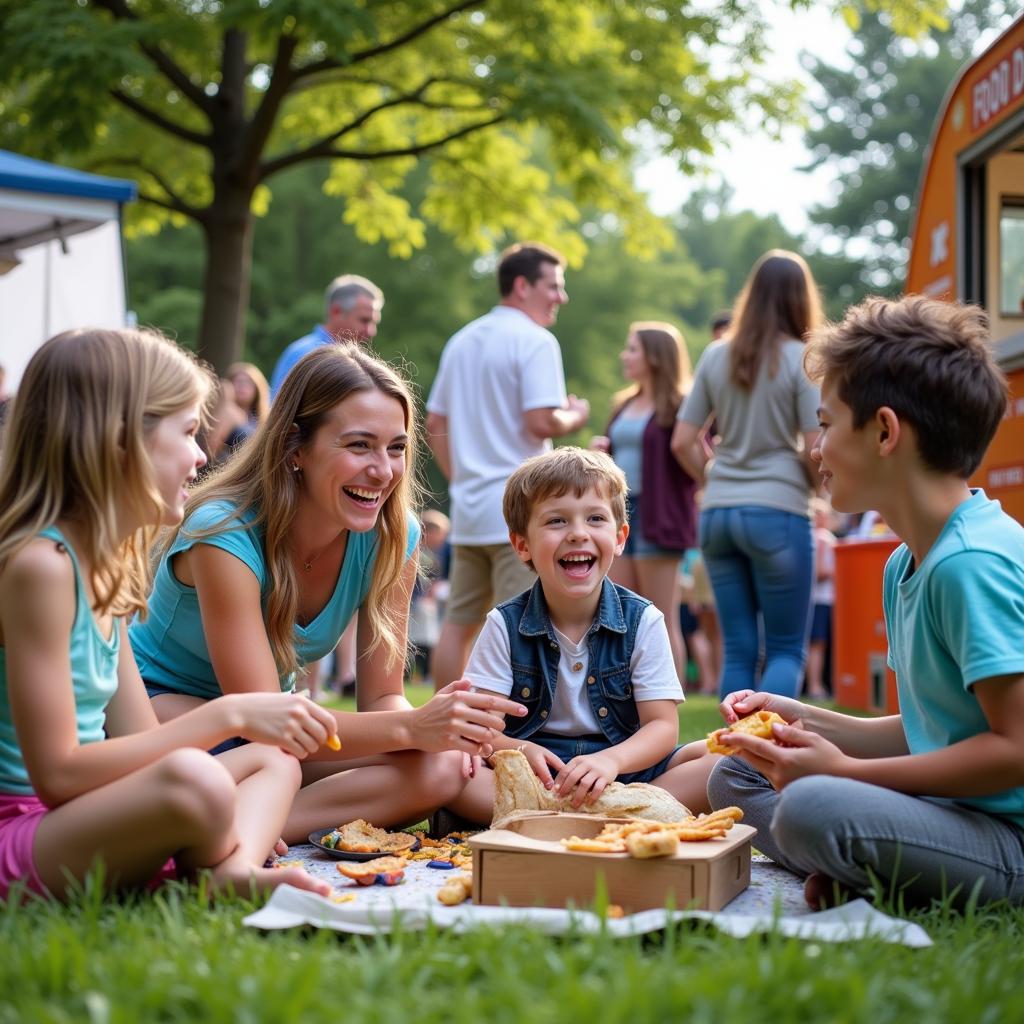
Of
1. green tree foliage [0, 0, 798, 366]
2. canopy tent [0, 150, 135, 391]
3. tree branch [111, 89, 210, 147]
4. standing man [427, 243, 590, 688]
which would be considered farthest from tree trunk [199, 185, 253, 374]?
standing man [427, 243, 590, 688]

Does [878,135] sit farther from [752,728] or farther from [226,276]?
[752,728]

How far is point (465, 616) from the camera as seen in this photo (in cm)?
578

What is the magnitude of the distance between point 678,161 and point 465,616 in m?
7.78

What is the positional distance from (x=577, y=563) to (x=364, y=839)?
0.98m

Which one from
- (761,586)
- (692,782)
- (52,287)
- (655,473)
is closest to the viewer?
(692,782)

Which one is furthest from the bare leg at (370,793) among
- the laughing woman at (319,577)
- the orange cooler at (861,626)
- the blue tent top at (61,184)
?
the blue tent top at (61,184)

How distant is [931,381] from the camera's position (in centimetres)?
259

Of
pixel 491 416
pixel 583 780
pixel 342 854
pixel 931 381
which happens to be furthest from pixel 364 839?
pixel 491 416

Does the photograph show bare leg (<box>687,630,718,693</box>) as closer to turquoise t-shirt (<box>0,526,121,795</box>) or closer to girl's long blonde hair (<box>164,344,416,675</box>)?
girl's long blonde hair (<box>164,344,416,675</box>)

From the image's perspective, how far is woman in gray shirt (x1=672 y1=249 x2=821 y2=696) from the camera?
5.11 metres

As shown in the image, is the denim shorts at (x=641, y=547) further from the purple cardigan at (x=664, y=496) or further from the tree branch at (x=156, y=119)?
the tree branch at (x=156, y=119)

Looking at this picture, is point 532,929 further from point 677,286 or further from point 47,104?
point 677,286

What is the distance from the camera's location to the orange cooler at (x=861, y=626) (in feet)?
23.9

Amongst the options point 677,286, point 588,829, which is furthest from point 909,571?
point 677,286
